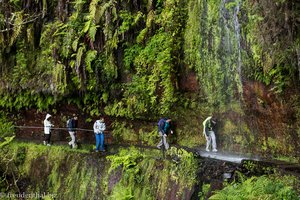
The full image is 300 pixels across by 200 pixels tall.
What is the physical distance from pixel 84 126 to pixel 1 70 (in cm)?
451

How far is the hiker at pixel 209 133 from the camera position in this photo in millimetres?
15305

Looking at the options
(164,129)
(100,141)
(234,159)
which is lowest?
(234,159)

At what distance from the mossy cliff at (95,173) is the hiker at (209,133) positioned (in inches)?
65.1

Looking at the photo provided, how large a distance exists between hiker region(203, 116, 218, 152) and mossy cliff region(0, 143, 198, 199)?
1653mm

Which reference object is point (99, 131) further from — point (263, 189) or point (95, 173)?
point (263, 189)

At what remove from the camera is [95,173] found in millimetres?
16125

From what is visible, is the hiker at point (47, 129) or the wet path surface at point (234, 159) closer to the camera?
the wet path surface at point (234, 159)

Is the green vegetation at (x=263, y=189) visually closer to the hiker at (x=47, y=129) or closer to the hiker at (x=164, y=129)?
the hiker at (x=164, y=129)

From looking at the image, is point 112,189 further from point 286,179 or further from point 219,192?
point 286,179

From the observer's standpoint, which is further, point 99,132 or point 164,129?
point 99,132

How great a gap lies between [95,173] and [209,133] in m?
4.07

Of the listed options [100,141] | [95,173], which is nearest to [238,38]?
[100,141]

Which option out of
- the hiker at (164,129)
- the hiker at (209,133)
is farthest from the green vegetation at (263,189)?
the hiker at (164,129)

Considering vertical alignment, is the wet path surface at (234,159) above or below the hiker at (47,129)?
below
